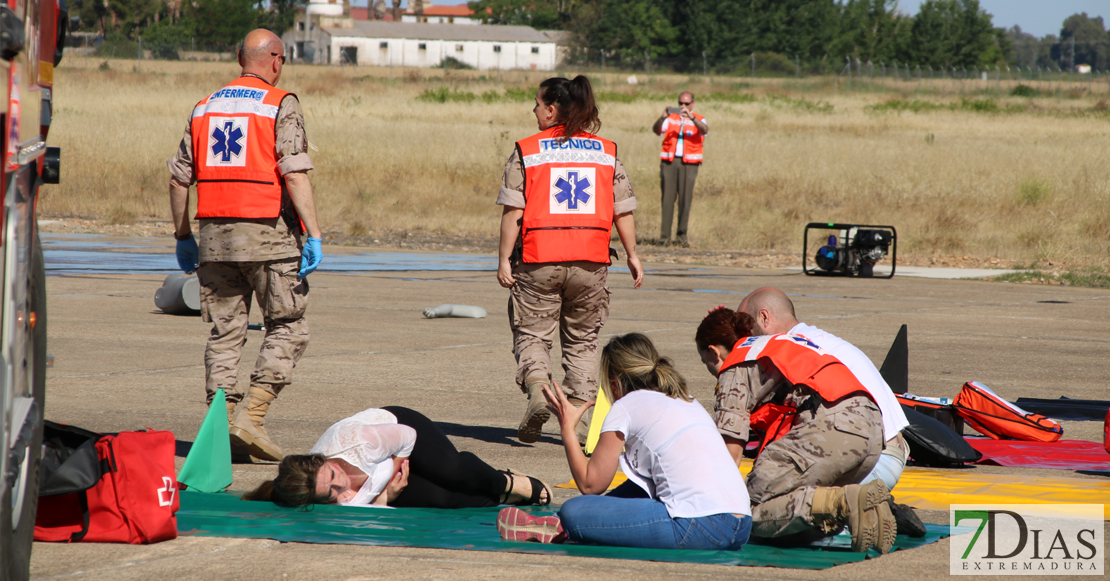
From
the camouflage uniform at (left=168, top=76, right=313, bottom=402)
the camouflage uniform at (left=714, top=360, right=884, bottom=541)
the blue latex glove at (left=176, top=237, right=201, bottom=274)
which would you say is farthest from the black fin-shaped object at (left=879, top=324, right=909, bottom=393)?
the blue latex glove at (left=176, top=237, right=201, bottom=274)

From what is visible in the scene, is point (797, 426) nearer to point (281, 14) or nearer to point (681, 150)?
point (681, 150)

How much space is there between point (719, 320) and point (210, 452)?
2.44 metres

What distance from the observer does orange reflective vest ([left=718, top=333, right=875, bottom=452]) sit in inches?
190

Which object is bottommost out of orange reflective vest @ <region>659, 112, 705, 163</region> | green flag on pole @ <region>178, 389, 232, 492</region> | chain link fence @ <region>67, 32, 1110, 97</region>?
green flag on pole @ <region>178, 389, 232, 492</region>

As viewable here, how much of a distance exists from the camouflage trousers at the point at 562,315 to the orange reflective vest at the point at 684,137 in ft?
43.6

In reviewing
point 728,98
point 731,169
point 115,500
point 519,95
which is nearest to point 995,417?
point 115,500

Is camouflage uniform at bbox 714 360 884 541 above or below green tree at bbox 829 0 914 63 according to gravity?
below

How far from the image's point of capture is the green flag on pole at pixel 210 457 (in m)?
5.59

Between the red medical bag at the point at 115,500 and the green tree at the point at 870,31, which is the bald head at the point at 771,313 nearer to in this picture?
the red medical bag at the point at 115,500

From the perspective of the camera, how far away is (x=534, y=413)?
21.2 feet

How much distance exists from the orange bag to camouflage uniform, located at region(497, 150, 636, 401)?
2227 mm

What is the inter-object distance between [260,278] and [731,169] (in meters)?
23.0

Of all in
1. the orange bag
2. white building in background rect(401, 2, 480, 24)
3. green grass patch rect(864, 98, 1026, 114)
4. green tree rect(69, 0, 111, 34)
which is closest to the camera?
the orange bag

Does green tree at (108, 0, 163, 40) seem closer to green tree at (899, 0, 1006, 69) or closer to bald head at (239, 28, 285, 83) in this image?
green tree at (899, 0, 1006, 69)
